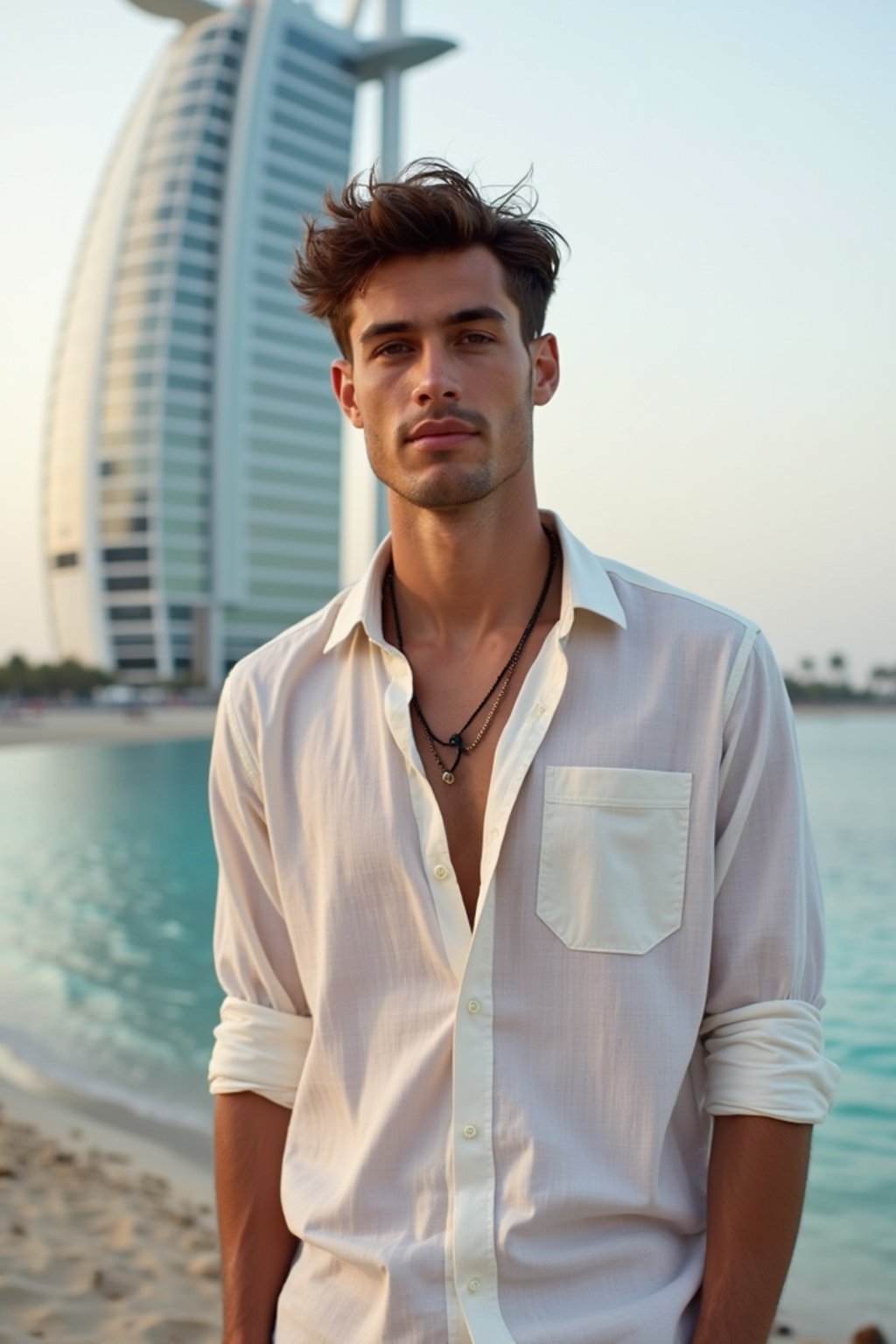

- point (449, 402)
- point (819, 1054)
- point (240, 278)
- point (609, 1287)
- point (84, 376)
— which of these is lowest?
point (609, 1287)

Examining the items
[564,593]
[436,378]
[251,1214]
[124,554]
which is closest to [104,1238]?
[251,1214]

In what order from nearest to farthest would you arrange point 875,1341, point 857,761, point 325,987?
point 325,987 < point 875,1341 < point 857,761

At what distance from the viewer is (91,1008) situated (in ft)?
26.7

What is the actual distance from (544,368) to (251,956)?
801 millimetres

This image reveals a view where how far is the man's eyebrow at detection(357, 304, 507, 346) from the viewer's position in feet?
4.91

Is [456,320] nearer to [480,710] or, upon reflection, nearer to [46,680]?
Answer: [480,710]

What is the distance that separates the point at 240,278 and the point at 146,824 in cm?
5198

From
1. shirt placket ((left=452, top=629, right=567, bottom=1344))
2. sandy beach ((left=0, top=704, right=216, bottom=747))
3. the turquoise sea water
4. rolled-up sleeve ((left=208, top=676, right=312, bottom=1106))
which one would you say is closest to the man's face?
shirt placket ((left=452, top=629, right=567, bottom=1344))

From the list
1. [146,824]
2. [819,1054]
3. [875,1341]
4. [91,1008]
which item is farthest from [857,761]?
[819,1054]

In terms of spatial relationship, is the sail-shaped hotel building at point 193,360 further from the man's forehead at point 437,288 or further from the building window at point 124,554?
the man's forehead at point 437,288

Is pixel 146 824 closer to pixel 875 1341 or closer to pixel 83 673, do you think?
pixel 875 1341

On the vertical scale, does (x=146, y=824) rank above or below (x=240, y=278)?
below


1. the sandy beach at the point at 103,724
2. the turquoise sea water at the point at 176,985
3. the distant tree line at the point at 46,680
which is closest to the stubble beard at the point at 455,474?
the turquoise sea water at the point at 176,985

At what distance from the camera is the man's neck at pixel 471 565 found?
1.56 m
